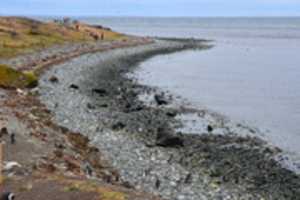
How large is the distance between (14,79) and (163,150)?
13.8 meters

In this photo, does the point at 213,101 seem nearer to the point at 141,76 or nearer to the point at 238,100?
the point at 238,100

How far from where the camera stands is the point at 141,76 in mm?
63312

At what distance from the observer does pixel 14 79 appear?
36.0 metres

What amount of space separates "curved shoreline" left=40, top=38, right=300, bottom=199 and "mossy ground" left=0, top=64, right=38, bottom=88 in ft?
3.10

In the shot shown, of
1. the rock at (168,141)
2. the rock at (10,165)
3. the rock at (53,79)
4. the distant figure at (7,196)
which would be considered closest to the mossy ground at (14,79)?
the rock at (53,79)

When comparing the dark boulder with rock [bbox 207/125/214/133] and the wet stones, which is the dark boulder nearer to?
rock [bbox 207/125/214/133]

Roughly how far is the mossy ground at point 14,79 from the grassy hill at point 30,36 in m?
20.5

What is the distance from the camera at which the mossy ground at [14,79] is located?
115 ft

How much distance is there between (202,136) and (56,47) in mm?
51151

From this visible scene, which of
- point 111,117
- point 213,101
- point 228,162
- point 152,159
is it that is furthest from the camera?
point 213,101

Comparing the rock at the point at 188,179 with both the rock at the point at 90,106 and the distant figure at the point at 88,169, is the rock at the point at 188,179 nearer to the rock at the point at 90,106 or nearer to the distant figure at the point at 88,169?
the distant figure at the point at 88,169

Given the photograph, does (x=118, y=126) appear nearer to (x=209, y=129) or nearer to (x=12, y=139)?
(x=209, y=129)

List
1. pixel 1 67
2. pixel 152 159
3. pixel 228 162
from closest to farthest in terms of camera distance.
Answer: pixel 152 159 < pixel 228 162 < pixel 1 67

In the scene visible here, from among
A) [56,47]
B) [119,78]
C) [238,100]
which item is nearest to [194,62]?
[56,47]
